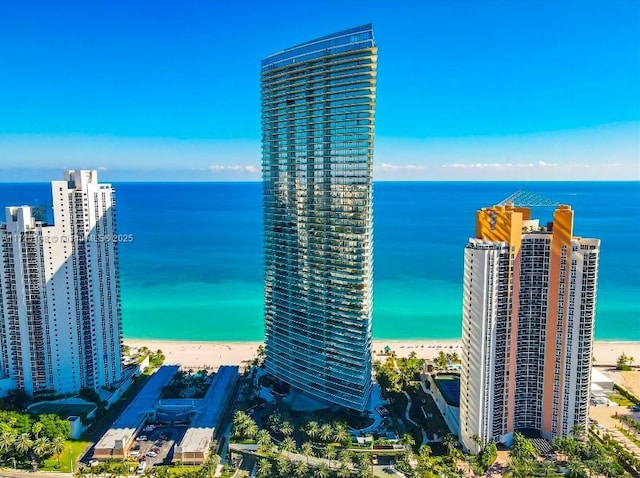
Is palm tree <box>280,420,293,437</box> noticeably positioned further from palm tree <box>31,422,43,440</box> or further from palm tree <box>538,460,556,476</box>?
palm tree <box>31,422,43,440</box>

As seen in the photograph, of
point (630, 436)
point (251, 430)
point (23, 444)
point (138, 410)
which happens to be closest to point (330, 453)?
point (251, 430)

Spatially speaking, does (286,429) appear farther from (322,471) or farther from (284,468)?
(322,471)

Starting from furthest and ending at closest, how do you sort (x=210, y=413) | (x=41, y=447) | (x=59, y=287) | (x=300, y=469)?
(x=59, y=287) → (x=210, y=413) → (x=41, y=447) → (x=300, y=469)

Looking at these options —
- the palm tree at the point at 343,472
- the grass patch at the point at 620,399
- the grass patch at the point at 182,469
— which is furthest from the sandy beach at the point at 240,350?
the palm tree at the point at 343,472

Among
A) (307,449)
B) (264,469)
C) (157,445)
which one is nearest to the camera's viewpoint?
(264,469)

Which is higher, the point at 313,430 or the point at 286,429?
the point at 313,430
